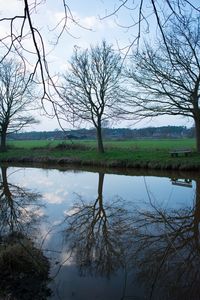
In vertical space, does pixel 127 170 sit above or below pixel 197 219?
above

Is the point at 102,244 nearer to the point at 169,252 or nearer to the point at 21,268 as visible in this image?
the point at 169,252

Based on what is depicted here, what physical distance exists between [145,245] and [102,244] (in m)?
0.87

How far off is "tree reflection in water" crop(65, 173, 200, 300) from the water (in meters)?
0.02

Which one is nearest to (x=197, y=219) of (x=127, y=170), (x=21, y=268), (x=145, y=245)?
(x=145, y=245)

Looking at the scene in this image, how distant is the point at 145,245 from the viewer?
22.4 ft

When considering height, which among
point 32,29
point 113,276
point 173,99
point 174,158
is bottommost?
point 113,276

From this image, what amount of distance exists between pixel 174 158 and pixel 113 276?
46.4 feet

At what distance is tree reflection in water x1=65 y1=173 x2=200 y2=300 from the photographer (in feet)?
17.4

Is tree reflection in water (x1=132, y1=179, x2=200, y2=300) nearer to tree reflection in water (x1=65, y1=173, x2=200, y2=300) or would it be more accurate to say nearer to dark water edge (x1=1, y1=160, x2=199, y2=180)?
tree reflection in water (x1=65, y1=173, x2=200, y2=300)

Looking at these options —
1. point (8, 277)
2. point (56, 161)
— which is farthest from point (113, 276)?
point (56, 161)

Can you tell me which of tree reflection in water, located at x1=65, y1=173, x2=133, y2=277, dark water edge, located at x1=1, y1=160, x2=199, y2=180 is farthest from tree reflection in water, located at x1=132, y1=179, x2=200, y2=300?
dark water edge, located at x1=1, y1=160, x2=199, y2=180

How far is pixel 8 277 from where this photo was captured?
5.09 metres

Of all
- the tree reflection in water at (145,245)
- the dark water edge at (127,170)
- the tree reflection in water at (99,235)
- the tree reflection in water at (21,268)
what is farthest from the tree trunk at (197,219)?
the dark water edge at (127,170)

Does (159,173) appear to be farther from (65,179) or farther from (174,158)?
(65,179)
